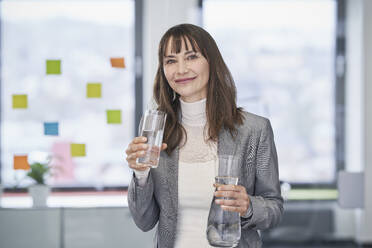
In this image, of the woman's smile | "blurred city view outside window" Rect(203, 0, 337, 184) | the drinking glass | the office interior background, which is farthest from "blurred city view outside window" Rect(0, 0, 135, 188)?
the drinking glass

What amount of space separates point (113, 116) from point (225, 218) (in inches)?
79.0

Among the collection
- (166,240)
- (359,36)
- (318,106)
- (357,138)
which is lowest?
(166,240)

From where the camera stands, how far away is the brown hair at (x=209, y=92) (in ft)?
5.37

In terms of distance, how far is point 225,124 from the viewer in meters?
1.65

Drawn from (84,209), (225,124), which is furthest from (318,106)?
(225,124)

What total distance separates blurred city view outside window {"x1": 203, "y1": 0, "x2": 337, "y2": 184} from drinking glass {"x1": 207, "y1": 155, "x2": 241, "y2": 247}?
A: 7.35 feet

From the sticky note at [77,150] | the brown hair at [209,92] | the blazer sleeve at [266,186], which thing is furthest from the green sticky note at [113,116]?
the blazer sleeve at [266,186]

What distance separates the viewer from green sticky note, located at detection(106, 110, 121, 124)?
321 cm

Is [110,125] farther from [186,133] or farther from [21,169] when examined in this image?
[186,133]

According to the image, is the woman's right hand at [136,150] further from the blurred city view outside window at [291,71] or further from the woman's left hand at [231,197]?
the blurred city view outside window at [291,71]

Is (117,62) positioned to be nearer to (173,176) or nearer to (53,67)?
(53,67)

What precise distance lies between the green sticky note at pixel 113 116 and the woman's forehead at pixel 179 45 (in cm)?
163

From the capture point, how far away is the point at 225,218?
4.35 ft

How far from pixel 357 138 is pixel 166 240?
7.75 feet
